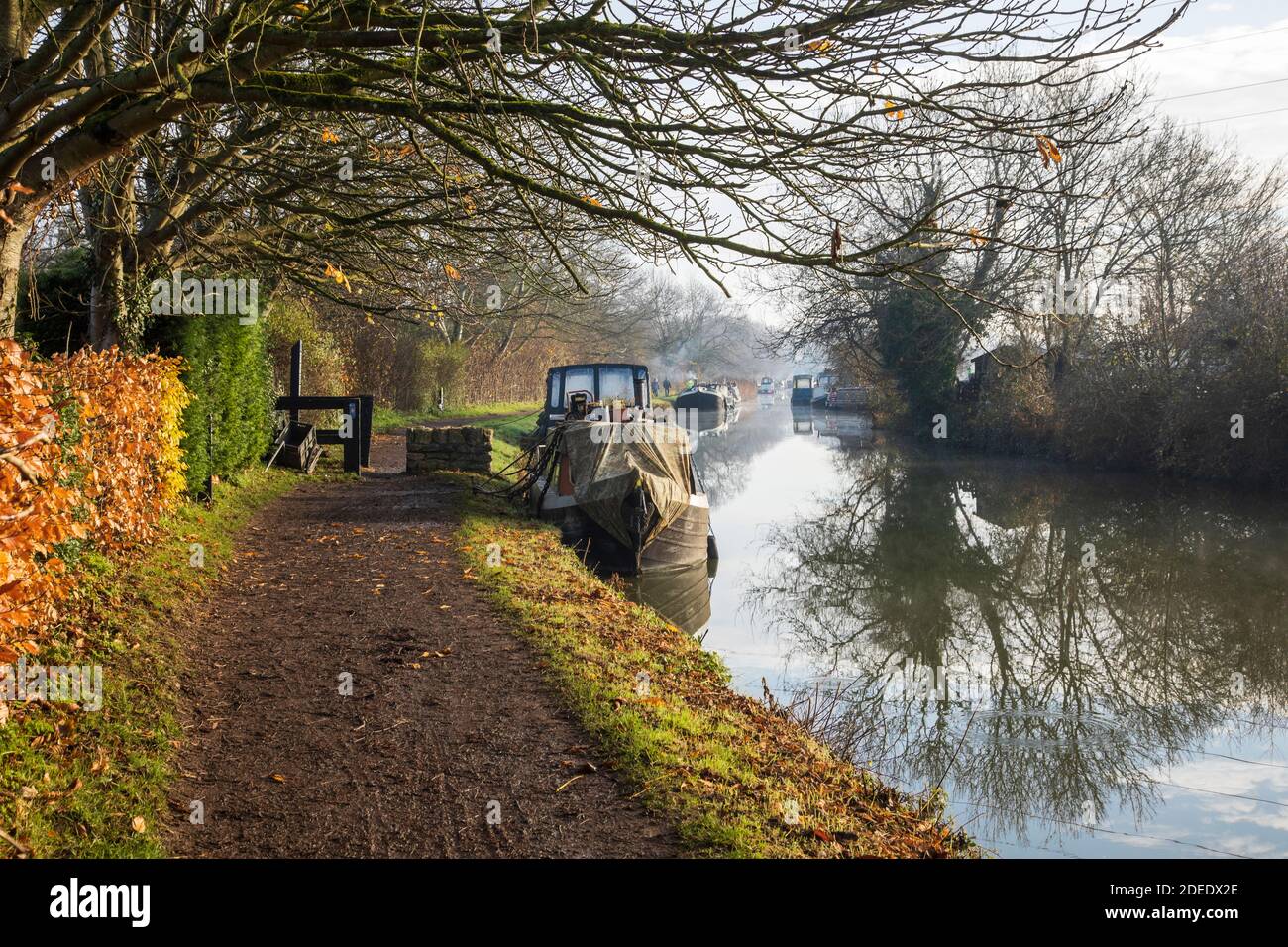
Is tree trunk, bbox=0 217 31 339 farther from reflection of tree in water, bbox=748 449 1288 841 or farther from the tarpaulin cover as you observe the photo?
the tarpaulin cover

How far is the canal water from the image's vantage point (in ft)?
24.3

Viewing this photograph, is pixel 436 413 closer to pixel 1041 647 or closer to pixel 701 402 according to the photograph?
pixel 1041 647

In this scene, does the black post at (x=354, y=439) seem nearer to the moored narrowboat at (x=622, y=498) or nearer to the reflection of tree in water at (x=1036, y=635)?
the moored narrowboat at (x=622, y=498)

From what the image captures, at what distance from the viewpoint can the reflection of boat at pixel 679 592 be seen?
13.1 meters

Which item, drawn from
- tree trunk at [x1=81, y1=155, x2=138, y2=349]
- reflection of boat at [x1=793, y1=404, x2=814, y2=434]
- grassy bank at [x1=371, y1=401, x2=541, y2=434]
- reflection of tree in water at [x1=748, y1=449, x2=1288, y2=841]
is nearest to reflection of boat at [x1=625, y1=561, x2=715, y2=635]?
reflection of tree in water at [x1=748, y1=449, x2=1288, y2=841]

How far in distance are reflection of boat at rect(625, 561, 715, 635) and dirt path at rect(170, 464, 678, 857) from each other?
4098 mm

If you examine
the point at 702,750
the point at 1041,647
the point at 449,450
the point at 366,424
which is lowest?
the point at 1041,647

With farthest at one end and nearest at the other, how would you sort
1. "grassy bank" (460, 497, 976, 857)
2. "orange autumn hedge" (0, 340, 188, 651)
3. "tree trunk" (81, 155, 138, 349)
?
1. "tree trunk" (81, 155, 138, 349)
2. "grassy bank" (460, 497, 976, 857)
3. "orange autumn hedge" (0, 340, 188, 651)

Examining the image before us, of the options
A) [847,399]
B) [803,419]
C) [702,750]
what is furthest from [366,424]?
[847,399]

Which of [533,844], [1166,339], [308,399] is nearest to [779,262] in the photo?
[533,844]

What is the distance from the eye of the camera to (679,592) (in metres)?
14.4

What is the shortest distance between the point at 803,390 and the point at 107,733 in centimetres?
7709

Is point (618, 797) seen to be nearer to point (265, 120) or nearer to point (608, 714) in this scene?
point (608, 714)
